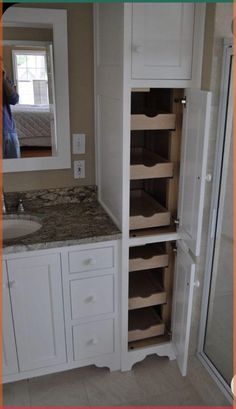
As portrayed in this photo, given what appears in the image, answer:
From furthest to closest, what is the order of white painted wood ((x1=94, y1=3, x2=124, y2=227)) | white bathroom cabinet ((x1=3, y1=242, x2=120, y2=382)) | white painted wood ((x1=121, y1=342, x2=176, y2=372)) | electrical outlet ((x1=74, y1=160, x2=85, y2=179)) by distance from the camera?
electrical outlet ((x1=74, y1=160, x2=85, y2=179)), white painted wood ((x1=121, y1=342, x2=176, y2=372)), white bathroom cabinet ((x1=3, y1=242, x2=120, y2=382)), white painted wood ((x1=94, y1=3, x2=124, y2=227))

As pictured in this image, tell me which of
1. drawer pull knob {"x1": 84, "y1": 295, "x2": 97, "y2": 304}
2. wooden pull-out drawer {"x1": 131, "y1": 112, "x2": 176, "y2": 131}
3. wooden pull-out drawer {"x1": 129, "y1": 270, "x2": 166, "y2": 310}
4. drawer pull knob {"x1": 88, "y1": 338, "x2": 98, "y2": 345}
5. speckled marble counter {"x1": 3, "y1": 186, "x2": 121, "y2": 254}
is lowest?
drawer pull knob {"x1": 88, "y1": 338, "x2": 98, "y2": 345}

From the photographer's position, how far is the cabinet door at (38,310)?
5.58 ft

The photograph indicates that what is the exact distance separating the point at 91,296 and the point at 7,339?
0.46 m

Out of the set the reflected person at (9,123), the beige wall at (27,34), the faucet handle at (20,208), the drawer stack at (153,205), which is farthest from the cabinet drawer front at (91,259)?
the beige wall at (27,34)

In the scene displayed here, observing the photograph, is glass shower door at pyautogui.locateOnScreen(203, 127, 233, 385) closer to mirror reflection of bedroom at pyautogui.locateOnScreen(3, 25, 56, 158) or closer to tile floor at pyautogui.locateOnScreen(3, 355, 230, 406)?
tile floor at pyautogui.locateOnScreen(3, 355, 230, 406)

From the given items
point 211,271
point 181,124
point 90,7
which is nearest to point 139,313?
point 211,271

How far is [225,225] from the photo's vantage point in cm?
197

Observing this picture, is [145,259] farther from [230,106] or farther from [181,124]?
[230,106]

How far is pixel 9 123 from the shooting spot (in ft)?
6.45

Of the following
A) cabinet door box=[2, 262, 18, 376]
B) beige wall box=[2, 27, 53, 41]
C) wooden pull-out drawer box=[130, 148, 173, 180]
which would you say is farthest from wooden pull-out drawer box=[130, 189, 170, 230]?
beige wall box=[2, 27, 53, 41]

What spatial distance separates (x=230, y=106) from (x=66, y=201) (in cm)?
109

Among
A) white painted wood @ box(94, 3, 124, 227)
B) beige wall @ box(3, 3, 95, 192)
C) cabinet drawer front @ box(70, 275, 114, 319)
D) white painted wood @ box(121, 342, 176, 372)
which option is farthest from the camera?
white painted wood @ box(121, 342, 176, 372)

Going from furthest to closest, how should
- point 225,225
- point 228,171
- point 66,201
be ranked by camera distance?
point 66,201 → point 225,225 → point 228,171

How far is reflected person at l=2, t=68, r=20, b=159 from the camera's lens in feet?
6.26
